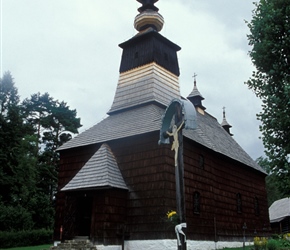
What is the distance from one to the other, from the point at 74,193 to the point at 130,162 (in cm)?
295

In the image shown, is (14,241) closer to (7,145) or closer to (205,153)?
(7,145)

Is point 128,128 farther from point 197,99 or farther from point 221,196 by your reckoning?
point 197,99

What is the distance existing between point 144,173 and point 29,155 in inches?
964

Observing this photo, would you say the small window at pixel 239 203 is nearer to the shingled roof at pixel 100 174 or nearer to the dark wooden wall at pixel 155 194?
the dark wooden wall at pixel 155 194

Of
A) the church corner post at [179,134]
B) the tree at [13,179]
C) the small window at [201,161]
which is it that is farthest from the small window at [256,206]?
the church corner post at [179,134]

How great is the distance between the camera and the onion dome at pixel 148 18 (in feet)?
78.3

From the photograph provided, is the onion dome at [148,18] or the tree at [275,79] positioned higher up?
the onion dome at [148,18]

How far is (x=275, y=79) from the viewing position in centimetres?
1288

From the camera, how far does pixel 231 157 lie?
905 inches

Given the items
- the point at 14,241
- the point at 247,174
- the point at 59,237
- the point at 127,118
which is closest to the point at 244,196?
the point at 247,174

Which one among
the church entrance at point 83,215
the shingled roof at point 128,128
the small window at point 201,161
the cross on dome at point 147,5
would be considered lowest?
the church entrance at point 83,215

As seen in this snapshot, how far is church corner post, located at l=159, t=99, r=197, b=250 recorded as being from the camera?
869 cm

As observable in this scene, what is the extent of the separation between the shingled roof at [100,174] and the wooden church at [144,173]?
0.16ft

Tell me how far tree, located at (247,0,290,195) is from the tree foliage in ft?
69.2
